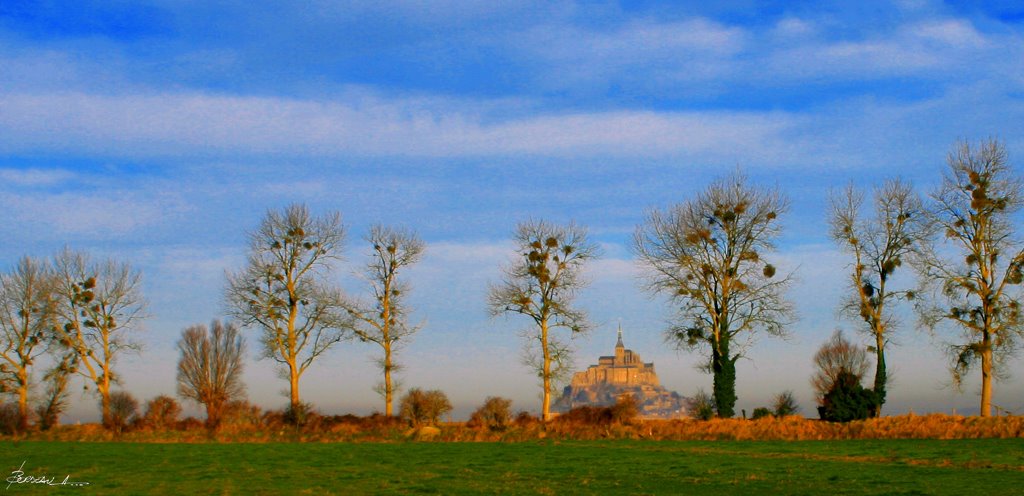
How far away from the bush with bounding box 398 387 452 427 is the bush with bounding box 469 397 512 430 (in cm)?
233

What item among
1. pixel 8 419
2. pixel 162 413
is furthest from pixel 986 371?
pixel 8 419

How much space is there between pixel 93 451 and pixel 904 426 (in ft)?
113

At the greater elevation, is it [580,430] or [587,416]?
[587,416]

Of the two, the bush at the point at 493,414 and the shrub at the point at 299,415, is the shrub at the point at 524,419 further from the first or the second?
the shrub at the point at 299,415

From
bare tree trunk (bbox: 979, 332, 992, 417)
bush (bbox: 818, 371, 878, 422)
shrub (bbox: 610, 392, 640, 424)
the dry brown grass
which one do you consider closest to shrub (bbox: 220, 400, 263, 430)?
the dry brown grass

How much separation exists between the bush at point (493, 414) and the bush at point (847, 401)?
16.0m

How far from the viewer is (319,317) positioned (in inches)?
1961

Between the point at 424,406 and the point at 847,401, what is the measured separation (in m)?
21.7

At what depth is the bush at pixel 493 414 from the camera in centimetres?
4638

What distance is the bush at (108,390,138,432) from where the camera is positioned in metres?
48.8

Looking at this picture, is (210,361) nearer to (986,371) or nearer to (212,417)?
(212,417)

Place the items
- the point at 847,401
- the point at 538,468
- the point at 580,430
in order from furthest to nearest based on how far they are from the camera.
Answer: the point at 847,401, the point at 580,430, the point at 538,468

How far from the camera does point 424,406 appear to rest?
4822 cm

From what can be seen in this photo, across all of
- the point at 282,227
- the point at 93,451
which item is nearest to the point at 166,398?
the point at 282,227
